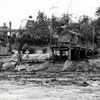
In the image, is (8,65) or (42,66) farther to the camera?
(8,65)

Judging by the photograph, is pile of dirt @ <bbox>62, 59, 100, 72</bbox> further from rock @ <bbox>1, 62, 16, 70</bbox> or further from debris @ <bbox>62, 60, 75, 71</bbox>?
rock @ <bbox>1, 62, 16, 70</bbox>

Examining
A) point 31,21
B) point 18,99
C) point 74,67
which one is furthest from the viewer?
point 31,21

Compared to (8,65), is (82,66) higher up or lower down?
higher up

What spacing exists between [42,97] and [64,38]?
4769 cm

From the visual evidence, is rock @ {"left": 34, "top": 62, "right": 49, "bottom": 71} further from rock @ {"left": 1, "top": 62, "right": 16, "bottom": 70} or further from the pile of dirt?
rock @ {"left": 1, "top": 62, "right": 16, "bottom": 70}

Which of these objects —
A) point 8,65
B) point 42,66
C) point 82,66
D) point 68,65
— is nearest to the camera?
point 82,66

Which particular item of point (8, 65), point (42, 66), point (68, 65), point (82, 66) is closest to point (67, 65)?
point (68, 65)

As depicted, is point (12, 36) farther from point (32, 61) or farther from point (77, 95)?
point (77, 95)

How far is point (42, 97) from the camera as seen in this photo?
64.5 feet

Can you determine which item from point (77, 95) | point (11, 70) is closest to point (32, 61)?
point (11, 70)

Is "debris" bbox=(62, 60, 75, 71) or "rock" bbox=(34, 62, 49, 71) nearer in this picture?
"debris" bbox=(62, 60, 75, 71)

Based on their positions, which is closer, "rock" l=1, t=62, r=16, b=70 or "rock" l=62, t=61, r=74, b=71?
"rock" l=62, t=61, r=74, b=71

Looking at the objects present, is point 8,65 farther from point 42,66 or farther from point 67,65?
point 67,65

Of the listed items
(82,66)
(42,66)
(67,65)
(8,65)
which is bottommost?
(8,65)
